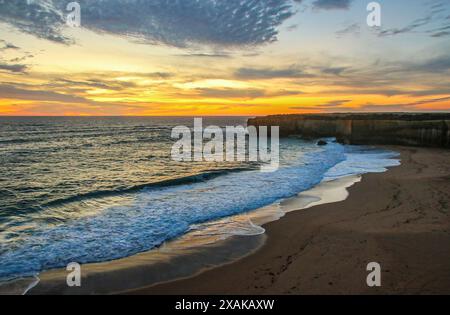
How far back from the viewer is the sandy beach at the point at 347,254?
5730 mm

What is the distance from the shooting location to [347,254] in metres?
7.11

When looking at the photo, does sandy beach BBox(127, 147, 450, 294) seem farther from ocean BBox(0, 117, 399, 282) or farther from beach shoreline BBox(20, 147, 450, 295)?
ocean BBox(0, 117, 399, 282)

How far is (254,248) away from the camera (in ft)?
26.2

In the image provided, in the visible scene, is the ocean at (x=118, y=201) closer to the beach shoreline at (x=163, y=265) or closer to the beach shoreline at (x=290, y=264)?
the beach shoreline at (x=163, y=265)

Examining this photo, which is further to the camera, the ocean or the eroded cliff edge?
the eroded cliff edge

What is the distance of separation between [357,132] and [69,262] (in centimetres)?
3769

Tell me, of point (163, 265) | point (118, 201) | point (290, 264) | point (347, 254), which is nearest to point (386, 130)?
point (118, 201)

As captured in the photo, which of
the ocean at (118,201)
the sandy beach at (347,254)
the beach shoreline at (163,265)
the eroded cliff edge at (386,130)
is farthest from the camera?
the eroded cliff edge at (386,130)

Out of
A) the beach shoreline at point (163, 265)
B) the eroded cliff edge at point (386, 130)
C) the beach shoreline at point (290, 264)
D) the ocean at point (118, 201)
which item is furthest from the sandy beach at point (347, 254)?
the eroded cliff edge at point (386, 130)

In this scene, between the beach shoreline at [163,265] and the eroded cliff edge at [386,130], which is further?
the eroded cliff edge at [386,130]

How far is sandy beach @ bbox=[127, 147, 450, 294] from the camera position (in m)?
5.73

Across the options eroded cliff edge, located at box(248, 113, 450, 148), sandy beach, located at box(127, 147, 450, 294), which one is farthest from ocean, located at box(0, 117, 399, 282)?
eroded cliff edge, located at box(248, 113, 450, 148)

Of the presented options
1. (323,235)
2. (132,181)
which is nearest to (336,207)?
(323,235)

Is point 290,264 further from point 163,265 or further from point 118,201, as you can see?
point 118,201
